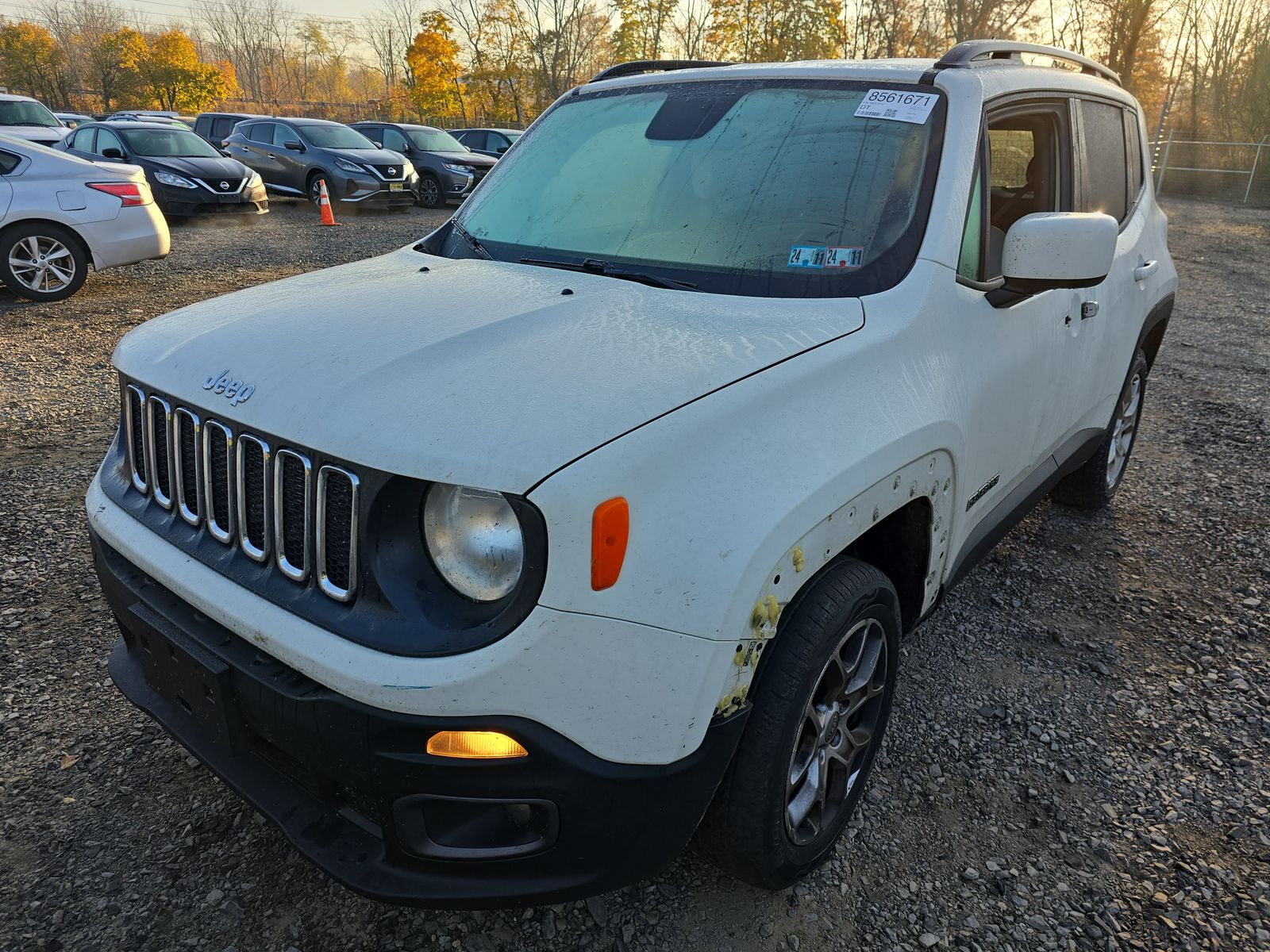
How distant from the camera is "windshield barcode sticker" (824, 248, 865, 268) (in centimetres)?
221

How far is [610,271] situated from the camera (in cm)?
241

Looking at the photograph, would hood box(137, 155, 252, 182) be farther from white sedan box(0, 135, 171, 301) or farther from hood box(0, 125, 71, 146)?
white sedan box(0, 135, 171, 301)

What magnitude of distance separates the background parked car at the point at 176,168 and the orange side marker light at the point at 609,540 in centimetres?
1315

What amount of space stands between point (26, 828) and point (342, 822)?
3.76 ft

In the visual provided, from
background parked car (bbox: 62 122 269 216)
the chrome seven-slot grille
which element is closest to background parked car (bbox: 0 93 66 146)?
background parked car (bbox: 62 122 269 216)

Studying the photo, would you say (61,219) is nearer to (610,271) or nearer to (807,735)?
(610,271)

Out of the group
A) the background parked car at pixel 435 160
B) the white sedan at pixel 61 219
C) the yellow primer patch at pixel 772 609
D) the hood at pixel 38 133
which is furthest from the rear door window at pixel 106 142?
the yellow primer patch at pixel 772 609

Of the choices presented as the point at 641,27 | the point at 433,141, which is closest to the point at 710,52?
the point at 641,27

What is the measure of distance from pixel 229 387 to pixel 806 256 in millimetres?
1426

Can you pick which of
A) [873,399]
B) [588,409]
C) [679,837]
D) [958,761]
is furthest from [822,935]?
[588,409]

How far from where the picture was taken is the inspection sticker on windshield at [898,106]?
2.41 meters

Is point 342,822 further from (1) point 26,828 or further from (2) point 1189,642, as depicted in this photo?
(2) point 1189,642

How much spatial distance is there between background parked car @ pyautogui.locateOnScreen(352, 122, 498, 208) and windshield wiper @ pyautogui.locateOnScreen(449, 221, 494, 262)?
13.9 m

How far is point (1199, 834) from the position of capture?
2.36 meters
